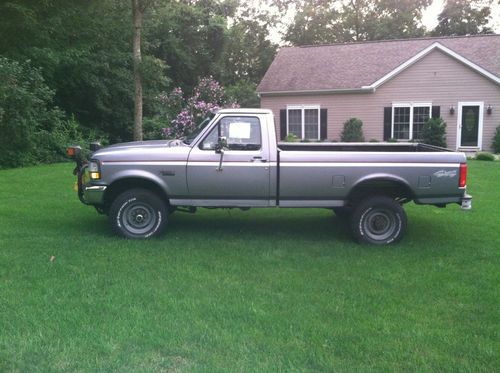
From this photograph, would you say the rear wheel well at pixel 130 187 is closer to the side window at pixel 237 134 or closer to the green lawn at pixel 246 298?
the green lawn at pixel 246 298

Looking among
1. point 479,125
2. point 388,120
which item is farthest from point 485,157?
point 388,120

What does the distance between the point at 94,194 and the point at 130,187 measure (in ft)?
1.64

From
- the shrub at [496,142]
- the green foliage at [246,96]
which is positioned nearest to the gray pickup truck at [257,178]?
the shrub at [496,142]

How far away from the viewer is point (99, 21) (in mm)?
22750

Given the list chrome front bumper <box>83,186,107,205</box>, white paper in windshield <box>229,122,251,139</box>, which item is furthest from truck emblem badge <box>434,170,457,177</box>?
chrome front bumper <box>83,186,107,205</box>

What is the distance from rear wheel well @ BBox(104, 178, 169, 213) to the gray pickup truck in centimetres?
1

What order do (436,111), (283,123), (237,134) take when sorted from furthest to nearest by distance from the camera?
1. (283,123)
2. (436,111)
3. (237,134)

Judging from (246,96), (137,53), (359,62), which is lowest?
(246,96)

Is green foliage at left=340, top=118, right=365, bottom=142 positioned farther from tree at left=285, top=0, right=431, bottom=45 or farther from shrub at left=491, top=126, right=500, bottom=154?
tree at left=285, top=0, right=431, bottom=45

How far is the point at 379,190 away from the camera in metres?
7.23

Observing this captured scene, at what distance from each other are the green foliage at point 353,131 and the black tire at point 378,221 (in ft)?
54.1

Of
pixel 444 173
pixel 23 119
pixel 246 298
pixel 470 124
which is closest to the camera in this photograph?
pixel 246 298

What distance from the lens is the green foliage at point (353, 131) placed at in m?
23.3

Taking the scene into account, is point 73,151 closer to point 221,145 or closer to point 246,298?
point 221,145
